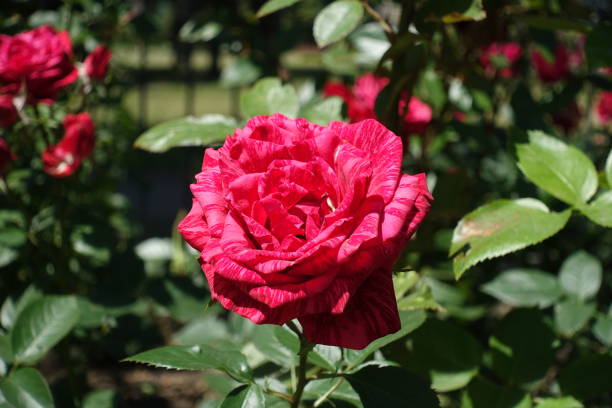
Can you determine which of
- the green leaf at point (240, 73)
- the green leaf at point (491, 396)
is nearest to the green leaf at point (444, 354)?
the green leaf at point (491, 396)

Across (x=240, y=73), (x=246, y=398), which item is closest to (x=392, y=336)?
(x=246, y=398)

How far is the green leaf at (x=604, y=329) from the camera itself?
1.10 m

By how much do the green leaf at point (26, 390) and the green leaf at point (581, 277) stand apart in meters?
0.94

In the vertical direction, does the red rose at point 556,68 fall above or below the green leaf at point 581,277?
above

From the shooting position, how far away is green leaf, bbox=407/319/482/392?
3.10 ft

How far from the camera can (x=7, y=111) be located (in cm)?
107

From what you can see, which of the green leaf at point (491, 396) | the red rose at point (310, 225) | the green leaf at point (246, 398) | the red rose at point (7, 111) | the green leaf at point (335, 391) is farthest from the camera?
the red rose at point (7, 111)

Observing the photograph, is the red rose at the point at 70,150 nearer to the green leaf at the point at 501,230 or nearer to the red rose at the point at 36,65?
the red rose at the point at 36,65

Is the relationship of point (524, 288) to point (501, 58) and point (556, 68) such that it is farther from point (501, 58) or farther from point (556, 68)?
point (556, 68)

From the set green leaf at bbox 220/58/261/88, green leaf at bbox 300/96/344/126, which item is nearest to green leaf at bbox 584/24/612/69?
green leaf at bbox 300/96/344/126

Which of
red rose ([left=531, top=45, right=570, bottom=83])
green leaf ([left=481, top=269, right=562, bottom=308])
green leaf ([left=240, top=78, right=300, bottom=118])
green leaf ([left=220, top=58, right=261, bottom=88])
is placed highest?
Result: green leaf ([left=240, top=78, right=300, bottom=118])

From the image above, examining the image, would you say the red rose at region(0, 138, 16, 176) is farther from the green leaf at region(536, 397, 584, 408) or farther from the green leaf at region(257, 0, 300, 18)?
the green leaf at region(536, 397, 584, 408)

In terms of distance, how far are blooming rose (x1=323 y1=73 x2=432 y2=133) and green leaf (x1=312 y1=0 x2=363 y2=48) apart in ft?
0.72

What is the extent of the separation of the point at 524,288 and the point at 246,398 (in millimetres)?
755
